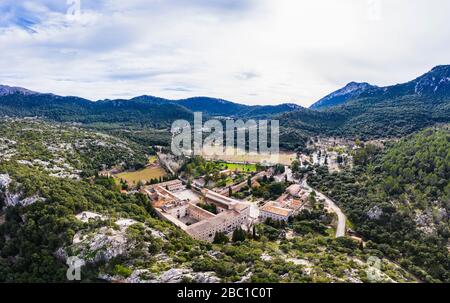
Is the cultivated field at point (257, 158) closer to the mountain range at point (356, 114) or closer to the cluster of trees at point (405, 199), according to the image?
the mountain range at point (356, 114)

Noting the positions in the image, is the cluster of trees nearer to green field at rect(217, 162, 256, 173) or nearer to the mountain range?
green field at rect(217, 162, 256, 173)

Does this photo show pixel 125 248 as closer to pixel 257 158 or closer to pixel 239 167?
pixel 239 167

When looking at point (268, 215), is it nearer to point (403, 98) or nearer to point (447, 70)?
point (403, 98)

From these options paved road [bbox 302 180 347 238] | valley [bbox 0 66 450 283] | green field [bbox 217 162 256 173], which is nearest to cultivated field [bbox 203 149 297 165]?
valley [bbox 0 66 450 283]

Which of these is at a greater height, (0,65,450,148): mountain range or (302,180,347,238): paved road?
(0,65,450,148): mountain range
